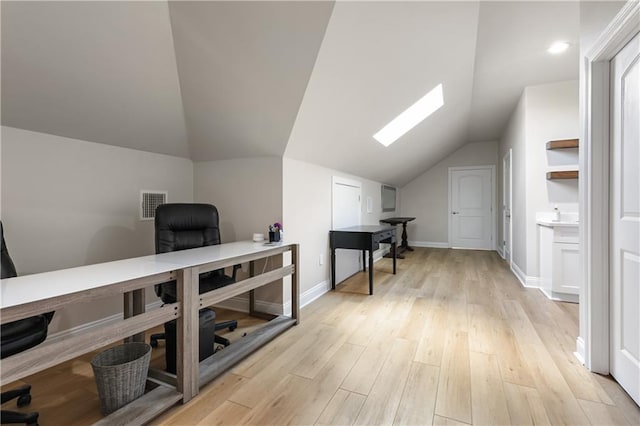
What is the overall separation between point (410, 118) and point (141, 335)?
3.64 m

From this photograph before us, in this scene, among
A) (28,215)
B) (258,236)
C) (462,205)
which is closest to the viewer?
(28,215)

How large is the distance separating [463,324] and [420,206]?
4.68 m

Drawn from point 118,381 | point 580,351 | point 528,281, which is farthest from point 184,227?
point 528,281

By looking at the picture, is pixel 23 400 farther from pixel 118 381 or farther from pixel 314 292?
pixel 314 292

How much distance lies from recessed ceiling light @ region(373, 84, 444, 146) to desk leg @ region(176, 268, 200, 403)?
2.74 m

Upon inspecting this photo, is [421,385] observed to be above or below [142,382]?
below

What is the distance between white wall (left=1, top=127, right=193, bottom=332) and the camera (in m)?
1.91

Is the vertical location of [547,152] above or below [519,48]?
below

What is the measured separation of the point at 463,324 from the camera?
2461mm

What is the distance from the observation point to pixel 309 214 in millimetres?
3098

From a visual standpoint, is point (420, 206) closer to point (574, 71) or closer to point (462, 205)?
point (462, 205)

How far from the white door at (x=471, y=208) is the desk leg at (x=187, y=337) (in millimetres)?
6172

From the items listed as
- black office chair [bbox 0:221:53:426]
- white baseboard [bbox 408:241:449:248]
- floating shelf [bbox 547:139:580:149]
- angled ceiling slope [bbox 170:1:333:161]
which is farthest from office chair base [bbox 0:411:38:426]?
white baseboard [bbox 408:241:449:248]

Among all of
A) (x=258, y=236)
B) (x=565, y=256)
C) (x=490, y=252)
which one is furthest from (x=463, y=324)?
(x=490, y=252)
